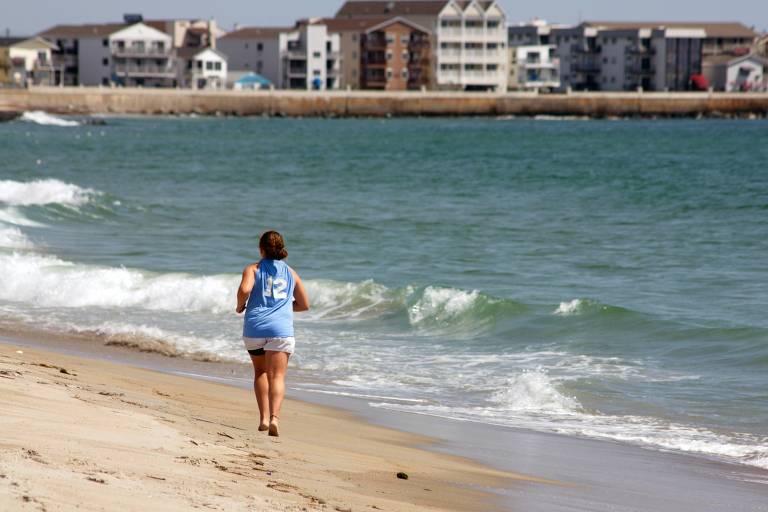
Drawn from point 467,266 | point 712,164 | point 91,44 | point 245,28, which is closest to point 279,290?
point 467,266

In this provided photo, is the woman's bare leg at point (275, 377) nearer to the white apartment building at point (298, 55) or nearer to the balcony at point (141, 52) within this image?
the balcony at point (141, 52)

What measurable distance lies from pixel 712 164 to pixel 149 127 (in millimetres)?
55929

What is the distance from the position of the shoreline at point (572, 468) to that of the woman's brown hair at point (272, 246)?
182 cm

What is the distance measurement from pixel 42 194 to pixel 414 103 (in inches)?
4198

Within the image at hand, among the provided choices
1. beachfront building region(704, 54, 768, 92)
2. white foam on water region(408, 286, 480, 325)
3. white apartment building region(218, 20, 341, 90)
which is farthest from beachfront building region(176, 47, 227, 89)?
white foam on water region(408, 286, 480, 325)

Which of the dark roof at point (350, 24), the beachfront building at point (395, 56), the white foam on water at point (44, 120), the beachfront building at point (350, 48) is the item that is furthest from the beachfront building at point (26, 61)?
the beachfront building at point (395, 56)

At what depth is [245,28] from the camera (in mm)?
159125

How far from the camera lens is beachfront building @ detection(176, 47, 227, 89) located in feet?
Answer: 474

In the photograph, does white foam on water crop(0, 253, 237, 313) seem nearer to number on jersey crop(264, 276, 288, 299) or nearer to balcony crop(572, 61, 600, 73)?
number on jersey crop(264, 276, 288, 299)

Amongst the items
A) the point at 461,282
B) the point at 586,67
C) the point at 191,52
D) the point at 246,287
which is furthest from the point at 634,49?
the point at 246,287

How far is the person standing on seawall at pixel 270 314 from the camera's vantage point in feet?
27.9

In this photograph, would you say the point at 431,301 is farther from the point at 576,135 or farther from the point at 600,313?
the point at 576,135

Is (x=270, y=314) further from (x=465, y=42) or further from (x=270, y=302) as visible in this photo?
(x=465, y=42)

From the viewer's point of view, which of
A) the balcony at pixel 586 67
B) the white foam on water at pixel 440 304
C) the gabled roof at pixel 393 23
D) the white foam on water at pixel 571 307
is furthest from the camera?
the balcony at pixel 586 67
